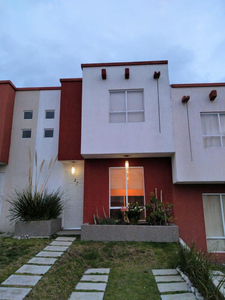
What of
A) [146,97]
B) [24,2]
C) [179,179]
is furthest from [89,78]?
[24,2]

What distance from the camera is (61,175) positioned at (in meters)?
8.84

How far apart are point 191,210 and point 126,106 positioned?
4345 millimetres

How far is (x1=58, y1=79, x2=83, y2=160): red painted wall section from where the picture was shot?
8352 millimetres

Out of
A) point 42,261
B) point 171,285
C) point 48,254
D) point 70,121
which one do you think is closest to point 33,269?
point 42,261

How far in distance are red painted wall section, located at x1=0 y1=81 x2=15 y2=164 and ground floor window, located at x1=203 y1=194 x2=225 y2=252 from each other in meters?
8.00

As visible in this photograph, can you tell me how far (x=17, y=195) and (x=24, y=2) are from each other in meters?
9.12

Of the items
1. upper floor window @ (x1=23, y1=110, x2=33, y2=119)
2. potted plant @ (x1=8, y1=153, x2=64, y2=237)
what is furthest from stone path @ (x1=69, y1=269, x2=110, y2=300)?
upper floor window @ (x1=23, y1=110, x2=33, y2=119)

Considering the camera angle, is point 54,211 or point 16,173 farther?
point 16,173

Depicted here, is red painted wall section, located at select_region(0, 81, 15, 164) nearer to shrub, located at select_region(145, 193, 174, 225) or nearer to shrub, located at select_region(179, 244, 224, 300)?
shrub, located at select_region(145, 193, 174, 225)

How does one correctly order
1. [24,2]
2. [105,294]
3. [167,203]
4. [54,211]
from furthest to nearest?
[24,2] < [54,211] < [167,203] < [105,294]

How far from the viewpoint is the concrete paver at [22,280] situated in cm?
356

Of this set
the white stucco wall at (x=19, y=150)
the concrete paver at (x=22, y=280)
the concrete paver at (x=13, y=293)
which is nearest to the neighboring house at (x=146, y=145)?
the white stucco wall at (x=19, y=150)

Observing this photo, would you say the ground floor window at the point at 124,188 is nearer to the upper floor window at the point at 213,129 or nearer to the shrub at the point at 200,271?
the upper floor window at the point at 213,129

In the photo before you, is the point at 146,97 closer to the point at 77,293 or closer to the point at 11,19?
the point at 77,293
